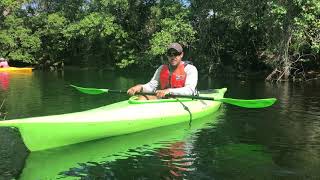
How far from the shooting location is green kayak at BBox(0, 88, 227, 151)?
7406 millimetres

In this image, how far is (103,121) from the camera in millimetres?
8328

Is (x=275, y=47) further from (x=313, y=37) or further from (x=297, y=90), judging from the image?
(x=297, y=90)

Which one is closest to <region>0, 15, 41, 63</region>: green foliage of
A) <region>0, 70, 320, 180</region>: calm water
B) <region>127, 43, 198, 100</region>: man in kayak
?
<region>0, 70, 320, 180</region>: calm water

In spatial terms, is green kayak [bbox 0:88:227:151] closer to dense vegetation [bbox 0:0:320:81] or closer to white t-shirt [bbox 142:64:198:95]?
white t-shirt [bbox 142:64:198:95]

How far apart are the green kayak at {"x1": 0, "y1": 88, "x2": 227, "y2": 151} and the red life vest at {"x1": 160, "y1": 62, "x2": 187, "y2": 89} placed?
372 millimetres

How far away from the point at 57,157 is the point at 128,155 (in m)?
1.16

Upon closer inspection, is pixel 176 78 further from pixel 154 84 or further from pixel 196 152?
pixel 196 152

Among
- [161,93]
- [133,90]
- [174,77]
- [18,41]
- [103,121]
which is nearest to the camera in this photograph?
[103,121]

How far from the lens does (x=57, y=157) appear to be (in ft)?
24.9

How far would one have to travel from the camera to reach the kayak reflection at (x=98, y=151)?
6.95m

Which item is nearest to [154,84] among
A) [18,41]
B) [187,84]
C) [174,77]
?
[174,77]

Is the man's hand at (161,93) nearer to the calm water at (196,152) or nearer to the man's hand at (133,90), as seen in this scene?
the man's hand at (133,90)

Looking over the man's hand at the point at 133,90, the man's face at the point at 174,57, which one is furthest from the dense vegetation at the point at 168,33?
the man's hand at the point at 133,90

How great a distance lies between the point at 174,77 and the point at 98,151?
2734 millimetres
